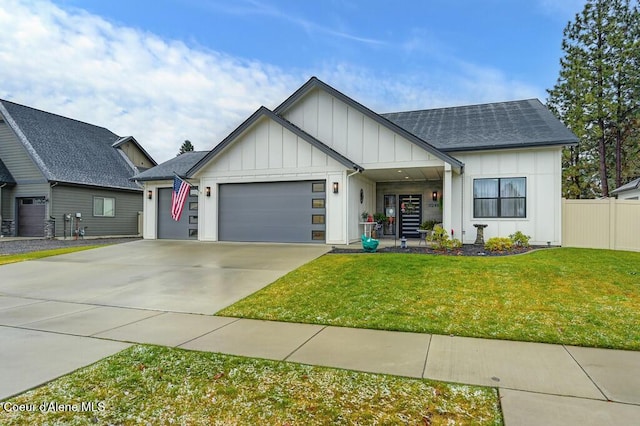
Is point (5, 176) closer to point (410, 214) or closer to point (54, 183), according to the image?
point (54, 183)

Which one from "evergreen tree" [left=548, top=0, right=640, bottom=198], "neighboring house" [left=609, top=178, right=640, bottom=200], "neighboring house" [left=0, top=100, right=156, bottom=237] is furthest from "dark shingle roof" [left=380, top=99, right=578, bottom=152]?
"neighboring house" [left=0, top=100, right=156, bottom=237]

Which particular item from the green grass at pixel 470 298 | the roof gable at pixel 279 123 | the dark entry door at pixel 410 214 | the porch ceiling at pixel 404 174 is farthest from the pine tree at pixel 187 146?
the green grass at pixel 470 298

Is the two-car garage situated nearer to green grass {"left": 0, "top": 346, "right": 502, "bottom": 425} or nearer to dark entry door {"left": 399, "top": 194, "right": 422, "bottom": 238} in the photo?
dark entry door {"left": 399, "top": 194, "right": 422, "bottom": 238}

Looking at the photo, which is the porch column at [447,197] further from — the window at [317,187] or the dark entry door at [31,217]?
the dark entry door at [31,217]

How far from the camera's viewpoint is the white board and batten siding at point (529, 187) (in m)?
12.1

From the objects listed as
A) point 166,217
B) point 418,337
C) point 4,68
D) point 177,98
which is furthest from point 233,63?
point 418,337

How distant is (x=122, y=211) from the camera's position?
2311 cm

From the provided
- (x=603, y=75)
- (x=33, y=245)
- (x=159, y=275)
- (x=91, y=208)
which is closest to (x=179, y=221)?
(x=33, y=245)

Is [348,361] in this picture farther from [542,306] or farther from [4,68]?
[4,68]

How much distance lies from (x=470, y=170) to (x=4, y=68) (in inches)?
928

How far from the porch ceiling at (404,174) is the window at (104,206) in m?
16.5

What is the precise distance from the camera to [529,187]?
1234 centimetres

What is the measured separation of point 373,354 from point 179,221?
46.1ft

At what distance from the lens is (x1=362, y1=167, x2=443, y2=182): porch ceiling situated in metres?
13.3
